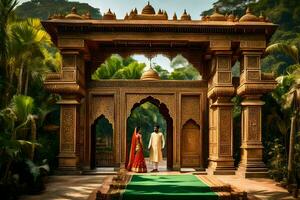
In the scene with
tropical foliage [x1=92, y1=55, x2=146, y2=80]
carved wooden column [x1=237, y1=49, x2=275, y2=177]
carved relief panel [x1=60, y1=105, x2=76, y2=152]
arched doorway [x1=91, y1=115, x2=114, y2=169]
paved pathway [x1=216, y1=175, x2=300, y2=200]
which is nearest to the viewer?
paved pathway [x1=216, y1=175, x2=300, y2=200]

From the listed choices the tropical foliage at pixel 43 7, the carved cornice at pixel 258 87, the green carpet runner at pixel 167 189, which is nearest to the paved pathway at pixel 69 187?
the green carpet runner at pixel 167 189

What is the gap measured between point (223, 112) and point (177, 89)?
6.94 feet

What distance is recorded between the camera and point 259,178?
45.9 feet

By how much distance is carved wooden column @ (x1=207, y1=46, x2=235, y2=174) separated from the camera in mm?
14734

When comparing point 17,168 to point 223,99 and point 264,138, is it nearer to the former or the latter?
point 223,99

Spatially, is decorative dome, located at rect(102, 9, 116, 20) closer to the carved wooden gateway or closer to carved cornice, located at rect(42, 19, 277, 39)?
the carved wooden gateway

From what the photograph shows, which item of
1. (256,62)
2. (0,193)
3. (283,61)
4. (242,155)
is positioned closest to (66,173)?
(0,193)

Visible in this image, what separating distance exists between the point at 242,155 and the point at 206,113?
2164 millimetres

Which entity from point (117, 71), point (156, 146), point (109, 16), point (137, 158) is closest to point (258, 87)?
point (156, 146)

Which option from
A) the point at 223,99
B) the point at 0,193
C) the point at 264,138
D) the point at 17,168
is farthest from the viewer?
the point at 264,138

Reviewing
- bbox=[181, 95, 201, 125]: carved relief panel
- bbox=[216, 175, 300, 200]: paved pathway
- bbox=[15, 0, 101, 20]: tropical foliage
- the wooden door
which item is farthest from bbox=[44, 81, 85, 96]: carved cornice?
bbox=[15, 0, 101, 20]: tropical foliage

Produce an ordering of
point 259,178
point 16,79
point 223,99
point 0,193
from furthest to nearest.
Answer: point 16,79 → point 223,99 → point 259,178 → point 0,193

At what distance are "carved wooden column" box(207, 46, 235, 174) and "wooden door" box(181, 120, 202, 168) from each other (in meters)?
1.20

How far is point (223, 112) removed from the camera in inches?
590
